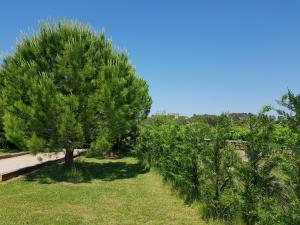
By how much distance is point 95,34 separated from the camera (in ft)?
59.9

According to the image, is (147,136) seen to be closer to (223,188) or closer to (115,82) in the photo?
(115,82)

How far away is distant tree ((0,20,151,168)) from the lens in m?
15.5

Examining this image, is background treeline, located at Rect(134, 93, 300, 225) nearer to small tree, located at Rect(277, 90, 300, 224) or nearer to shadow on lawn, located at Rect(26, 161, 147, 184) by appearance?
small tree, located at Rect(277, 90, 300, 224)

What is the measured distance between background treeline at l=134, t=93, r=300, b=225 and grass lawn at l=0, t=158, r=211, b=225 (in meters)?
1.23

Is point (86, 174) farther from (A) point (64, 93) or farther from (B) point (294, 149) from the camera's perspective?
(B) point (294, 149)

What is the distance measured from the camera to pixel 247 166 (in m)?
7.45

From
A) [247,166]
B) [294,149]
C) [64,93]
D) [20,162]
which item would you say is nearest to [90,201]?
[247,166]

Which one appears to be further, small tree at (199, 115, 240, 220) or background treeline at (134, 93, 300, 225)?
small tree at (199, 115, 240, 220)

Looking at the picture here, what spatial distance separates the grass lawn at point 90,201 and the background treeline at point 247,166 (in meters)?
1.23

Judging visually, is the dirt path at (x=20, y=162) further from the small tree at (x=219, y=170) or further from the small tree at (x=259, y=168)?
the small tree at (x=259, y=168)

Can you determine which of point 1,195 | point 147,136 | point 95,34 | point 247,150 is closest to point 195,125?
point 247,150

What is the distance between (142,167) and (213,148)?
42.8 feet

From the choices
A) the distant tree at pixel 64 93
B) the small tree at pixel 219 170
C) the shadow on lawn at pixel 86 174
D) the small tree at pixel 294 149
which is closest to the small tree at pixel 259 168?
the small tree at pixel 219 170

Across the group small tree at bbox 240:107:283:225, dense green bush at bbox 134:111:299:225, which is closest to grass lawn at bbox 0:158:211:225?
Answer: dense green bush at bbox 134:111:299:225
